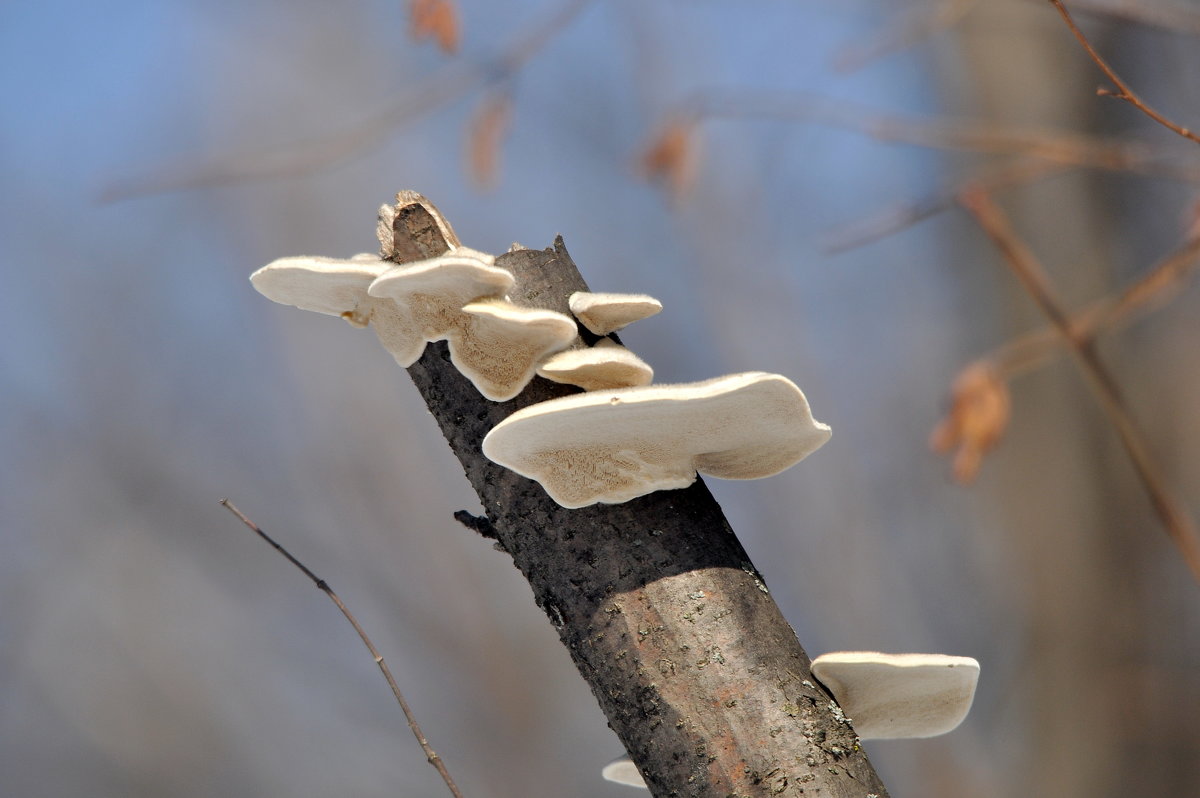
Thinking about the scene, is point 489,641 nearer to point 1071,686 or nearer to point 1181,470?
point 1071,686

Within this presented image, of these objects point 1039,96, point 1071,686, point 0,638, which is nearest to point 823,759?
point 1071,686

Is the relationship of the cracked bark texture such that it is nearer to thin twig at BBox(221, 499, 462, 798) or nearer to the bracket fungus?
the bracket fungus

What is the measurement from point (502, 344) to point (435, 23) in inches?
54.3

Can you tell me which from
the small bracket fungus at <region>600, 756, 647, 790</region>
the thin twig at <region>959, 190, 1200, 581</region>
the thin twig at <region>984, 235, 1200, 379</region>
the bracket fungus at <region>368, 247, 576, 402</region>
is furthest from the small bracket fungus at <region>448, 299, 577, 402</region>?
the thin twig at <region>984, 235, 1200, 379</region>

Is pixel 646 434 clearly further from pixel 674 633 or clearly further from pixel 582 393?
pixel 674 633

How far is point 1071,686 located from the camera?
7.19m

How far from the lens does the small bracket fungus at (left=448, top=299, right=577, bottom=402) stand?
4.74 feet

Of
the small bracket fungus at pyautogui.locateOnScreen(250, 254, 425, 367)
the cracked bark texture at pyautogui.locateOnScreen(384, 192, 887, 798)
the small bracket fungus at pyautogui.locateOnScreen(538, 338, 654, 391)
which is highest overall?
the small bracket fungus at pyautogui.locateOnScreen(250, 254, 425, 367)

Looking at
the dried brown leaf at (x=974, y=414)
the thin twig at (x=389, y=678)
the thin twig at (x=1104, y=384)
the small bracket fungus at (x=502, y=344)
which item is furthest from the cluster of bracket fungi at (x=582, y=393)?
the dried brown leaf at (x=974, y=414)

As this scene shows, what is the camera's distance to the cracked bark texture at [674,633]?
→ 138 cm

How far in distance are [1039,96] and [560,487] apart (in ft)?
24.5

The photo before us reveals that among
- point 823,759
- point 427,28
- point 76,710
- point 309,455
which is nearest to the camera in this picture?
point 823,759

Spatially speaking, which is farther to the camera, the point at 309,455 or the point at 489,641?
the point at 309,455

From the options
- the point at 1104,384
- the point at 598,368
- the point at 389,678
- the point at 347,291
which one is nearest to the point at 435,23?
the point at 347,291
